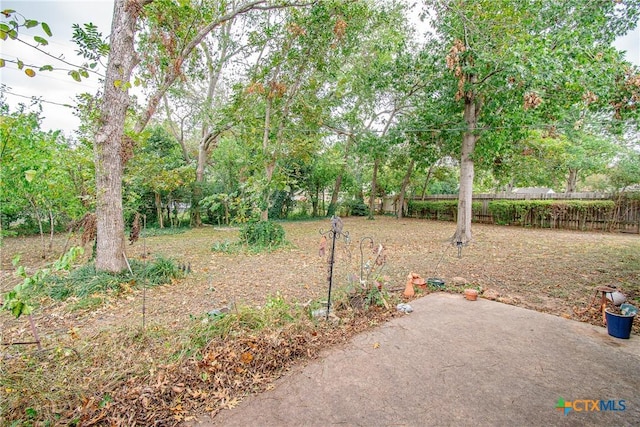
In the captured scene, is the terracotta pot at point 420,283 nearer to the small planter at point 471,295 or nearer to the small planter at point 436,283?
the small planter at point 436,283

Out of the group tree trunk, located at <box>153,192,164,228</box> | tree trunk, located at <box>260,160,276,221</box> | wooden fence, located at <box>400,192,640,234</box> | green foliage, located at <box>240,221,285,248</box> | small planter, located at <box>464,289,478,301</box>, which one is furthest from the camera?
tree trunk, located at <box>153,192,164,228</box>

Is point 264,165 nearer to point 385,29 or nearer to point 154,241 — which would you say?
point 154,241

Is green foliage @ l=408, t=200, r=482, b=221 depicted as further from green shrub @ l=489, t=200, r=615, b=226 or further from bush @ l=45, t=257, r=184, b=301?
bush @ l=45, t=257, r=184, b=301

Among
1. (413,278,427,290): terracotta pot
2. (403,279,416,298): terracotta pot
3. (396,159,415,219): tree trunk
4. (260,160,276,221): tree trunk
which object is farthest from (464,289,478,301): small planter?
(396,159,415,219): tree trunk

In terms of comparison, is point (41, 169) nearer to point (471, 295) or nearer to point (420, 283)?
point (420, 283)

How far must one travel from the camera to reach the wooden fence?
898cm

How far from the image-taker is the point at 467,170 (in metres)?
7.08

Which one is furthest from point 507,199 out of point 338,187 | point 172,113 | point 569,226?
point 172,113

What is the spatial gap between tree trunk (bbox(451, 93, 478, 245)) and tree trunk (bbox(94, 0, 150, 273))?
21.7 ft

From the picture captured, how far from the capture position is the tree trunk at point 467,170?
6.75 metres

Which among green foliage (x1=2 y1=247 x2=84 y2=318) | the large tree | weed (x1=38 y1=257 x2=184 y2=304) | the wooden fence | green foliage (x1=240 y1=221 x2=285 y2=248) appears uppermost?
the large tree

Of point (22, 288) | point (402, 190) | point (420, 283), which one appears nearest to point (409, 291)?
point (420, 283)

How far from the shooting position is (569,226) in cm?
1002

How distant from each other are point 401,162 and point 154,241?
10.2m
